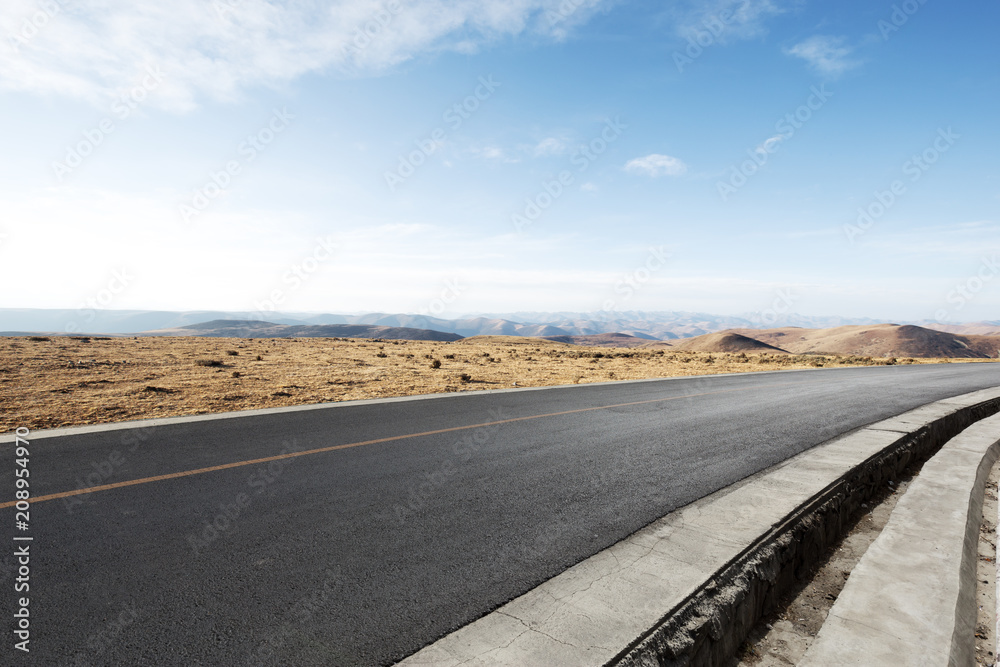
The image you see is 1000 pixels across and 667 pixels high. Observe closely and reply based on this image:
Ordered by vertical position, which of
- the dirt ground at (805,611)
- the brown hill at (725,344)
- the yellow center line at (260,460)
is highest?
the brown hill at (725,344)

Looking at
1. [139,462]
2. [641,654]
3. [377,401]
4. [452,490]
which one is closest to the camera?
[641,654]

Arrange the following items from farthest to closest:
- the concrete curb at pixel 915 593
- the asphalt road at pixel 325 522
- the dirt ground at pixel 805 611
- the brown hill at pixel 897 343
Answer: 1. the brown hill at pixel 897 343
2. the dirt ground at pixel 805 611
3. the concrete curb at pixel 915 593
4. the asphalt road at pixel 325 522

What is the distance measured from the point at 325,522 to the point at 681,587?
2.88m

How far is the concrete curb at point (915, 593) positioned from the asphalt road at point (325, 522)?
1.52 m

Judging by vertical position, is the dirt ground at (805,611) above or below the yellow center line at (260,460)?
below

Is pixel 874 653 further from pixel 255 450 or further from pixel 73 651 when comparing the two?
pixel 255 450

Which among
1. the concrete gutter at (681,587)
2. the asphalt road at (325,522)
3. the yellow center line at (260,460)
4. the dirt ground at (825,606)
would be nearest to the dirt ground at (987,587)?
the dirt ground at (825,606)

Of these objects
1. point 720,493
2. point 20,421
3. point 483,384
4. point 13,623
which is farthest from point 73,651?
point 483,384

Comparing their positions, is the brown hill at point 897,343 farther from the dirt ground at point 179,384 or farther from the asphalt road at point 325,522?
the asphalt road at point 325,522

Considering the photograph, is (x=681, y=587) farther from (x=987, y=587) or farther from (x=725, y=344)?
(x=725, y=344)

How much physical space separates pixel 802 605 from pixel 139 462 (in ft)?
22.8

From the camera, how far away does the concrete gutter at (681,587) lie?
8.43ft

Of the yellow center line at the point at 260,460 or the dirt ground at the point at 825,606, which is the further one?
the yellow center line at the point at 260,460

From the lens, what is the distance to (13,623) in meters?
2.76
